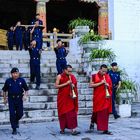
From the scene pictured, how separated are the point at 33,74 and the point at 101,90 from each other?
4151mm

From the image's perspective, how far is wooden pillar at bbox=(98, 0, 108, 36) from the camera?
22.8 metres

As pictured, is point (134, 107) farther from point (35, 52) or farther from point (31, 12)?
point (31, 12)

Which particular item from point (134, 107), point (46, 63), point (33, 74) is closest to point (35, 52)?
point (33, 74)

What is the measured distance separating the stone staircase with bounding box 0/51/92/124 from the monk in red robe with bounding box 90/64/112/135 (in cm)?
239

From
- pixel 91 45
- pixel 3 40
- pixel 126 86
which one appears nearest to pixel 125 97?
pixel 126 86

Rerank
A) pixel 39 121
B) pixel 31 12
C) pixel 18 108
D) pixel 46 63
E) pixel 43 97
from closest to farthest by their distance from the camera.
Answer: pixel 18 108 < pixel 39 121 < pixel 43 97 < pixel 46 63 < pixel 31 12

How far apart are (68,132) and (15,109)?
4.17 feet

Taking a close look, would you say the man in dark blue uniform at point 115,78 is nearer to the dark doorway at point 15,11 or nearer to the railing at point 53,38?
the railing at point 53,38

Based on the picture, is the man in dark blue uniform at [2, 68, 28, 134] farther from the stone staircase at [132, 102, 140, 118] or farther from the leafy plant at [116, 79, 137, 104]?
the stone staircase at [132, 102, 140, 118]

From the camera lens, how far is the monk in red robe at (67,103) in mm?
9914

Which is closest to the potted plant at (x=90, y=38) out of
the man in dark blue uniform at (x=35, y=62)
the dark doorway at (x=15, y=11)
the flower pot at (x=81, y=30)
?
the flower pot at (x=81, y=30)

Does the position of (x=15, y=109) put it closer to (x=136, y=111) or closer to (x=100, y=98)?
(x=100, y=98)

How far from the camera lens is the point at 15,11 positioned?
87.2 ft

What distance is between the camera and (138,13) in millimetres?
20406
